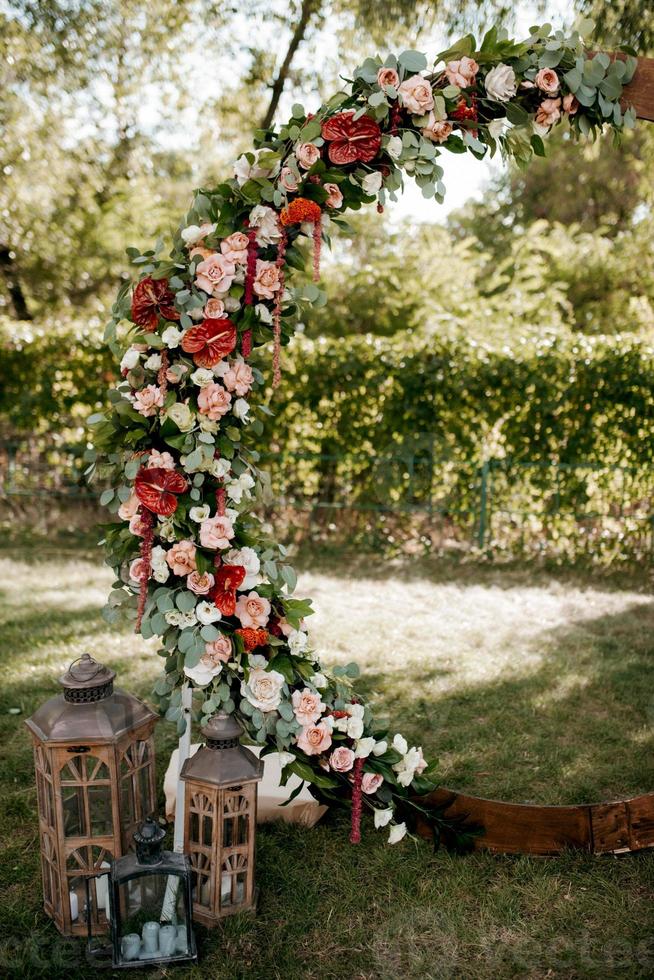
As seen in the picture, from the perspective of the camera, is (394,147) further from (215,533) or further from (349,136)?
(215,533)

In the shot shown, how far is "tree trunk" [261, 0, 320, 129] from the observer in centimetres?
986

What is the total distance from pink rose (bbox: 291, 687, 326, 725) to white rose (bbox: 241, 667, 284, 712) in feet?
0.26

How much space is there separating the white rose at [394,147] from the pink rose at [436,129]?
0.10 metres

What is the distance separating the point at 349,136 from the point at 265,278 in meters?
0.51

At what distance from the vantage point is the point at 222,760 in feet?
7.90

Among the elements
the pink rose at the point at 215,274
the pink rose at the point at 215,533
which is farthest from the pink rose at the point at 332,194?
the pink rose at the point at 215,533

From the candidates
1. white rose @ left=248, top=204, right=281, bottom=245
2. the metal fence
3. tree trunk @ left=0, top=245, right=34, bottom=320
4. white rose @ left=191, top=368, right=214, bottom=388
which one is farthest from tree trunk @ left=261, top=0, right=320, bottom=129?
white rose @ left=191, top=368, right=214, bottom=388

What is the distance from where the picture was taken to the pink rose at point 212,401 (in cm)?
239

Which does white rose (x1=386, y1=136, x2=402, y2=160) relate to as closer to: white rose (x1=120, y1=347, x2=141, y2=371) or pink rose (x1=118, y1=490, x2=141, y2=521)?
white rose (x1=120, y1=347, x2=141, y2=371)

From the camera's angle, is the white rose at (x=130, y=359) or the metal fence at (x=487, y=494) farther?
the metal fence at (x=487, y=494)

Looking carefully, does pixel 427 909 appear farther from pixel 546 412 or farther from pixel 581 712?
pixel 546 412

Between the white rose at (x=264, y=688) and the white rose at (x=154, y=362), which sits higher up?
the white rose at (x=154, y=362)

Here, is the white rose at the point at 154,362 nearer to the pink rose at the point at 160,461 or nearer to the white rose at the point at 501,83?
the pink rose at the point at 160,461

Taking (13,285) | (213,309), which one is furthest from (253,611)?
(13,285)
